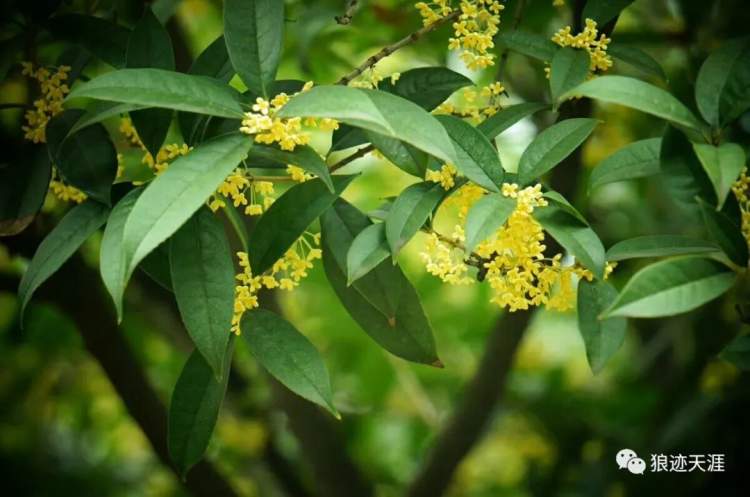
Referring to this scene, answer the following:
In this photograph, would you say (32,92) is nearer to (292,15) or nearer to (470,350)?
(292,15)

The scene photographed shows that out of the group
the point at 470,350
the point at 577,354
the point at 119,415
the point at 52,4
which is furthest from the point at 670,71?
the point at 119,415

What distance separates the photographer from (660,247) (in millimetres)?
696

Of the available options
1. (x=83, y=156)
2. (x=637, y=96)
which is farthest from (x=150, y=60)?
(x=637, y=96)

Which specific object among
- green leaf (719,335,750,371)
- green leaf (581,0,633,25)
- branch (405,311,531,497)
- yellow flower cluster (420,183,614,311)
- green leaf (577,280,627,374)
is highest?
green leaf (581,0,633,25)

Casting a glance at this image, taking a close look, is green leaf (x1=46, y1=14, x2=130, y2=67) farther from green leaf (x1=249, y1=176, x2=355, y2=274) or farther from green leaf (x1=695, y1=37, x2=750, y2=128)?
green leaf (x1=695, y1=37, x2=750, y2=128)

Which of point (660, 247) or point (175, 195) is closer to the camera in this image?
point (175, 195)

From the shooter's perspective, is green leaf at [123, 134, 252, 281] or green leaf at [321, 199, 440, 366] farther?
green leaf at [321, 199, 440, 366]

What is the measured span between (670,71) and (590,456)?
0.76 meters

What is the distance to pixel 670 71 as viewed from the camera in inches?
61.4

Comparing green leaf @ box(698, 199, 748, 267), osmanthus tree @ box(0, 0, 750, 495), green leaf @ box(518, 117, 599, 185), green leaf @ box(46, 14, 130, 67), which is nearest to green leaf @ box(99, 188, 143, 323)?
osmanthus tree @ box(0, 0, 750, 495)

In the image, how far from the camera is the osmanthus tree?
61 centimetres

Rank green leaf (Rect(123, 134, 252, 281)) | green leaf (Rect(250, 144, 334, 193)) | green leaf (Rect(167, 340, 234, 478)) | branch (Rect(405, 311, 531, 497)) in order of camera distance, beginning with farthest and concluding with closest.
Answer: branch (Rect(405, 311, 531, 497)), green leaf (Rect(167, 340, 234, 478)), green leaf (Rect(250, 144, 334, 193)), green leaf (Rect(123, 134, 252, 281))

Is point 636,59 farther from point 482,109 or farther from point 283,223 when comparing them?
point 283,223

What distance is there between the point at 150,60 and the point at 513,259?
362mm
